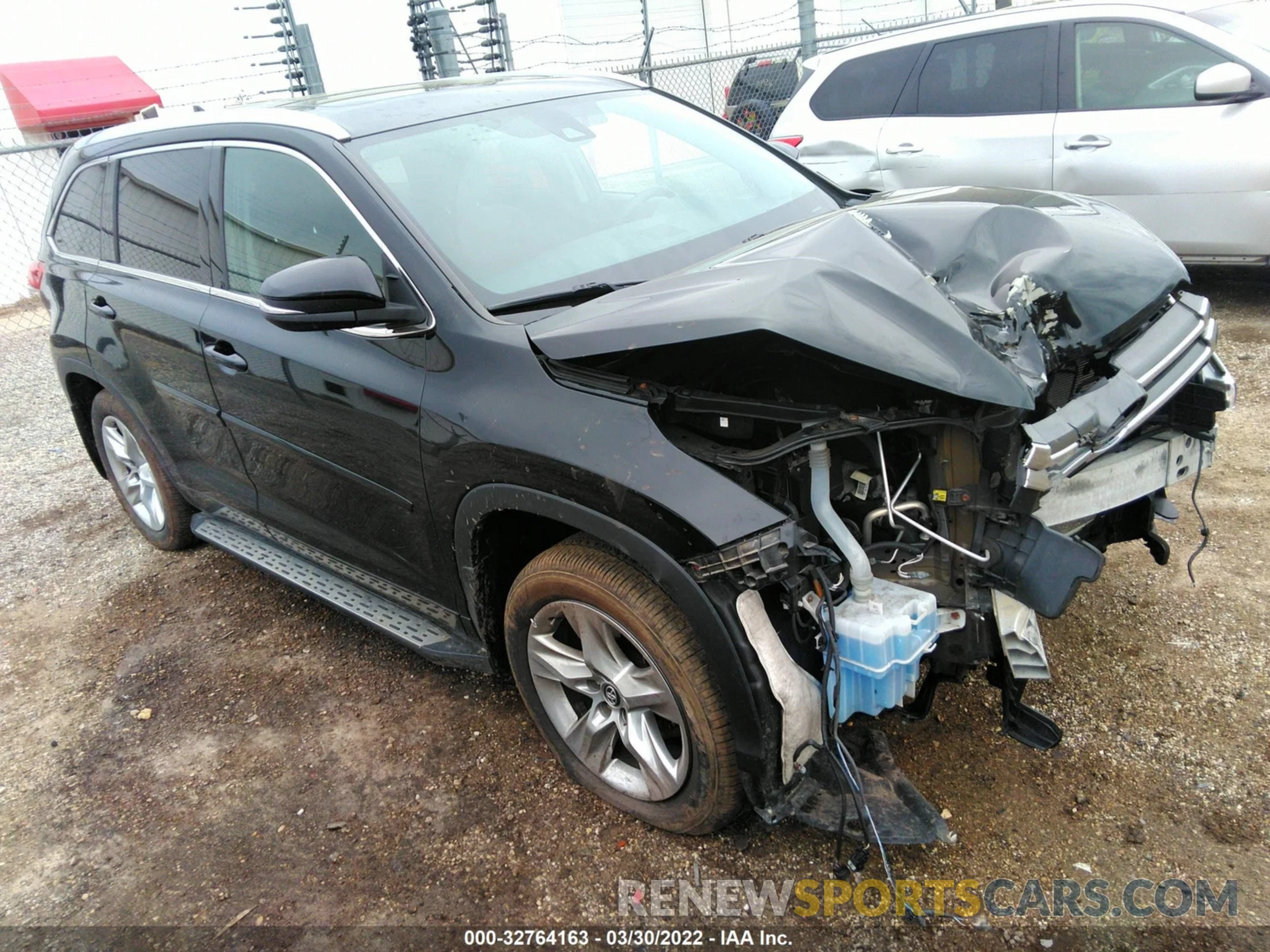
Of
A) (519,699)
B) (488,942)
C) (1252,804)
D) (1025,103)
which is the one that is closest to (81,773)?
(519,699)

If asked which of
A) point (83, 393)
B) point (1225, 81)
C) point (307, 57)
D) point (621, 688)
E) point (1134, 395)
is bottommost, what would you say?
point (621, 688)

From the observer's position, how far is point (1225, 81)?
5203mm

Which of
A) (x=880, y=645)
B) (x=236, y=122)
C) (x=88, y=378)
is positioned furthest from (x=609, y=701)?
A: (x=88, y=378)

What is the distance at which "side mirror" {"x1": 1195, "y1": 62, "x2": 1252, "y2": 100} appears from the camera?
204 inches

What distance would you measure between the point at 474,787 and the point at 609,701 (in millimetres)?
614

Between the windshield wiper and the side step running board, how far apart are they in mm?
1032

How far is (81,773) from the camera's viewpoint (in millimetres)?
3143

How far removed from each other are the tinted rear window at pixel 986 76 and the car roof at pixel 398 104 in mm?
3391

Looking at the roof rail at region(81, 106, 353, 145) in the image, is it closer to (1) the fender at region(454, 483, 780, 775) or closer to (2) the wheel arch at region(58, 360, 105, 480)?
(2) the wheel arch at region(58, 360, 105, 480)

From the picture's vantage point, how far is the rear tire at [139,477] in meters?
4.19

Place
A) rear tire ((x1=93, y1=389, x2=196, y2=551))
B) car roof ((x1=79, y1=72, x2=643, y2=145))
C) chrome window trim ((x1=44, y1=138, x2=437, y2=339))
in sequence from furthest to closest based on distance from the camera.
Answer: rear tire ((x1=93, y1=389, x2=196, y2=551))
car roof ((x1=79, y1=72, x2=643, y2=145))
chrome window trim ((x1=44, y1=138, x2=437, y2=339))

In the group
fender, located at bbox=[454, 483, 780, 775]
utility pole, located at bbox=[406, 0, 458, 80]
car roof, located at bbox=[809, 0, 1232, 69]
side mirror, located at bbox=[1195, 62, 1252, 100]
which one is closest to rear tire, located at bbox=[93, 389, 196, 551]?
fender, located at bbox=[454, 483, 780, 775]

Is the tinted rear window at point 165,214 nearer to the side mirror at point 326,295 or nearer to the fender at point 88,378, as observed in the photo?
the fender at point 88,378

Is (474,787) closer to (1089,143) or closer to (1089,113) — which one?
(1089,143)
